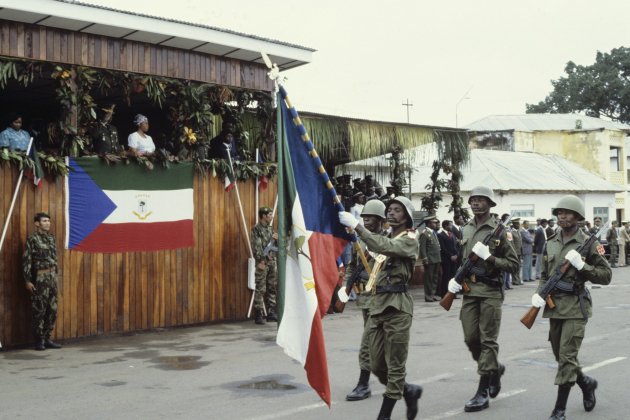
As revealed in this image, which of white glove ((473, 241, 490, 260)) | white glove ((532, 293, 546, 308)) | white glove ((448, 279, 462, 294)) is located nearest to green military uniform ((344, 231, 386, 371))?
white glove ((448, 279, 462, 294))

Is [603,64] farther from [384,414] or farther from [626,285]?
[384,414]

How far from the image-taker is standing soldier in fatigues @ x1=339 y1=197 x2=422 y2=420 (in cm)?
A: 684

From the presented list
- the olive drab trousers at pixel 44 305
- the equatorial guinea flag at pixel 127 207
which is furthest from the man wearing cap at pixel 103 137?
the olive drab trousers at pixel 44 305

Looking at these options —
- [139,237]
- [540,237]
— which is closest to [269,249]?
[139,237]

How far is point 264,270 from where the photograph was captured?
1485 centimetres

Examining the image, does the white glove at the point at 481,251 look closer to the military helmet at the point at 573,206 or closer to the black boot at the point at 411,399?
the military helmet at the point at 573,206

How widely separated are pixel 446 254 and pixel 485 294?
483 inches

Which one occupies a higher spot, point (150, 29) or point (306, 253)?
point (150, 29)

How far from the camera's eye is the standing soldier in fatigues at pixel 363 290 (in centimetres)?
777

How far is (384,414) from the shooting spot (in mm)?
6750

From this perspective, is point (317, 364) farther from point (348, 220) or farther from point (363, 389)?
point (363, 389)

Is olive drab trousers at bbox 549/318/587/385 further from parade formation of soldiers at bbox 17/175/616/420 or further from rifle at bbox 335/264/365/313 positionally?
rifle at bbox 335/264/365/313

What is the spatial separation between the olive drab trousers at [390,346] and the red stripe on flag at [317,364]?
72cm

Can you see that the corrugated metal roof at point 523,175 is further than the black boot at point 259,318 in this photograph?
Yes
